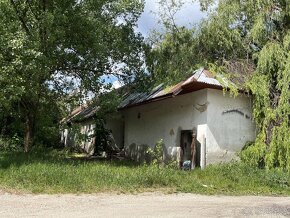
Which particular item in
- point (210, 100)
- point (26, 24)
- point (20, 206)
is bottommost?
point (20, 206)

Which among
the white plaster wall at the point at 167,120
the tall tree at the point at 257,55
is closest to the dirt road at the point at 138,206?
the tall tree at the point at 257,55

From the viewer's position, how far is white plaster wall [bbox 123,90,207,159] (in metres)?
15.8

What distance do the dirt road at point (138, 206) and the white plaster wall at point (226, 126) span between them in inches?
169

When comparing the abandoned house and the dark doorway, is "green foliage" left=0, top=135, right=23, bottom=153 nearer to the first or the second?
the abandoned house

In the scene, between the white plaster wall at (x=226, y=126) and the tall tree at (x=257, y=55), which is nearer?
the tall tree at (x=257, y=55)

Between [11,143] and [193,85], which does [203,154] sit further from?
[11,143]

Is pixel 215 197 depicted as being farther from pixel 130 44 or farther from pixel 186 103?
pixel 130 44

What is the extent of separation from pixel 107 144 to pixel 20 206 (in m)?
16.7

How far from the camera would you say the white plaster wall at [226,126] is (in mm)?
15016

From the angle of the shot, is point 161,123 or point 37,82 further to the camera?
point 161,123

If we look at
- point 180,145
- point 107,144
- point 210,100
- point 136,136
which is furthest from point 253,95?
point 107,144

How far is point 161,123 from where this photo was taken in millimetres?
18406

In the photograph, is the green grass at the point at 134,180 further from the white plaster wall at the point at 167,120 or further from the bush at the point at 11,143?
the bush at the point at 11,143

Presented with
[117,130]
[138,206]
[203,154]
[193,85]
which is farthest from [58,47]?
[117,130]
